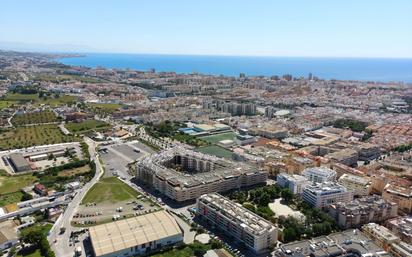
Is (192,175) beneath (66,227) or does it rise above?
above

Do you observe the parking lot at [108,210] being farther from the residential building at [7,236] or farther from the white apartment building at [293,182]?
the white apartment building at [293,182]

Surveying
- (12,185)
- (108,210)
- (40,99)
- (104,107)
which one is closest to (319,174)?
(108,210)

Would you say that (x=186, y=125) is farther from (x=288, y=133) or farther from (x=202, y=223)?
(x=202, y=223)

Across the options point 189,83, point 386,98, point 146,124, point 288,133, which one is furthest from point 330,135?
point 189,83

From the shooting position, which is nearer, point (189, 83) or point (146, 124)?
point (146, 124)

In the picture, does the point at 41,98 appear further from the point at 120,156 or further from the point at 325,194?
the point at 325,194

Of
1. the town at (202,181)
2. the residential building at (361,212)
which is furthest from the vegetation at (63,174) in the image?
the residential building at (361,212)
